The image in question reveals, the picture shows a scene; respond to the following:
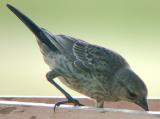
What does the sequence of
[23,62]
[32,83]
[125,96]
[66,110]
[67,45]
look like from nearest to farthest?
[66,110] < [125,96] < [67,45] < [32,83] < [23,62]

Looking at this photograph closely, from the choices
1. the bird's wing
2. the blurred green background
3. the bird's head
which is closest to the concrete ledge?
the bird's head

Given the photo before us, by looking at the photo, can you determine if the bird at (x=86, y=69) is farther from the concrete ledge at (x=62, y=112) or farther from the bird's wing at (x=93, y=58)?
the concrete ledge at (x=62, y=112)

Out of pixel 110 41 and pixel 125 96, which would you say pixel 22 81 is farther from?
pixel 125 96

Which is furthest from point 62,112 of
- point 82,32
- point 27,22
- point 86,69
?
point 82,32

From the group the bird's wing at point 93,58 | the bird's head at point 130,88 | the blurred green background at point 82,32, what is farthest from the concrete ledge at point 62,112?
the blurred green background at point 82,32

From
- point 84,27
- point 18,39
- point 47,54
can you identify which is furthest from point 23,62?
point 47,54

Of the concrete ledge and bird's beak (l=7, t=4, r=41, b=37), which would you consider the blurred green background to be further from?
the concrete ledge

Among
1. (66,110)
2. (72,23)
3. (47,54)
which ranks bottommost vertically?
(66,110)
